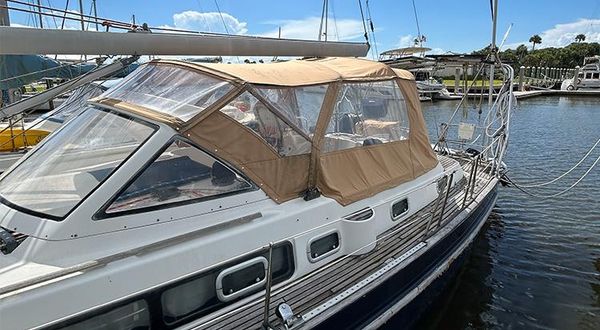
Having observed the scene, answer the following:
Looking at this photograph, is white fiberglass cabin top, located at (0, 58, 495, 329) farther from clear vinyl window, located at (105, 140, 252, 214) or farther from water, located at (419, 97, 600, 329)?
water, located at (419, 97, 600, 329)

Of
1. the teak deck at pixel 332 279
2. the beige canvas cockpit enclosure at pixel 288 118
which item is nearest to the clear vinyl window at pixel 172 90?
the beige canvas cockpit enclosure at pixel 288 118

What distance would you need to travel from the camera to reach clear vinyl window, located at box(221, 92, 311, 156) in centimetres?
358

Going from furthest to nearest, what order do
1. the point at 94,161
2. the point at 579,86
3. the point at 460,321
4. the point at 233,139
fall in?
the point at 579,86
the point at 460,321
the point at 233,139
the point at 94,161

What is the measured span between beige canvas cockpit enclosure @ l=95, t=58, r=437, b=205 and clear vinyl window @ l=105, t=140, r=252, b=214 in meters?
0.11

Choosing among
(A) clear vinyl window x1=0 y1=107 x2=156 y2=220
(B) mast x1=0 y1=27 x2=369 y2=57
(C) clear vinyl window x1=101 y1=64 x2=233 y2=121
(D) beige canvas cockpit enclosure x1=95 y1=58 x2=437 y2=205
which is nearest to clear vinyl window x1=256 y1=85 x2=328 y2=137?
(D) beige canvas cockpit enclosure x1=95 y1=58 x2=437 y2=205

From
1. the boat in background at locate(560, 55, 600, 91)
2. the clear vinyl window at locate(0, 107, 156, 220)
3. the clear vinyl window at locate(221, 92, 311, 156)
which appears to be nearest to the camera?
the clear vinyl window at locate(0, 107, 156, 220)

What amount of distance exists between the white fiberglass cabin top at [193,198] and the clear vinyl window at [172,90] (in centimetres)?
2

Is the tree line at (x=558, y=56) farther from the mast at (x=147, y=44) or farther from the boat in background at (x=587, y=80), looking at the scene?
the mast at (x=147, y=44)

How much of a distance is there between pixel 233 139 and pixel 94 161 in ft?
3.68

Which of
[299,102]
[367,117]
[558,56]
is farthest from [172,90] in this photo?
[558,56]

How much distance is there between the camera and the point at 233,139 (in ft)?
11.3

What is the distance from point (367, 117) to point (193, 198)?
2443 mm

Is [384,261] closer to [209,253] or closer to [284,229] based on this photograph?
[284,229]

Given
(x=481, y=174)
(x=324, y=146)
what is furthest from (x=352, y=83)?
(x=481, y=174)
